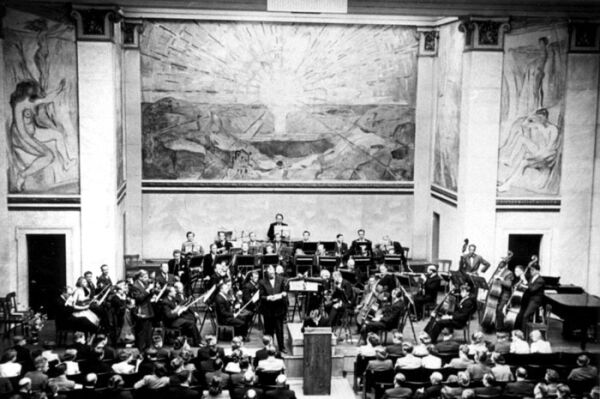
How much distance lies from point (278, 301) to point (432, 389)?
20.2 feet

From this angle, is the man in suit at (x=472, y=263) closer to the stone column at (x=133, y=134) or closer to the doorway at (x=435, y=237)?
the doorway at (x=435, y=237)

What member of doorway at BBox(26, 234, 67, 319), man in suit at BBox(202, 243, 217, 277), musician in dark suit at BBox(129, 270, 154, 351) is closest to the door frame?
doorway at BBox(26, 234, 67, 319)

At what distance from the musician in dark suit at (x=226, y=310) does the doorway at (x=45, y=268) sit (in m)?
5.81

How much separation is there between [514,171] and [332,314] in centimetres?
820

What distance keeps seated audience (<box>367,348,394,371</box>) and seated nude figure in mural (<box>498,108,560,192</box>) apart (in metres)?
9.89

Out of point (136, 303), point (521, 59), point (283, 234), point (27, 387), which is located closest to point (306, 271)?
point (283, 234)

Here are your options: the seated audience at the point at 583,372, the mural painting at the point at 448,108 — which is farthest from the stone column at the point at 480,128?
the seated audience at the point at 583,372

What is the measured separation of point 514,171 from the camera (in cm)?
2439

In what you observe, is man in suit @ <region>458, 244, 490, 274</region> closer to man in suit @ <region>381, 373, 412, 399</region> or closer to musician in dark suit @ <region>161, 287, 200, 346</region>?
musician in dark suit @ <region>161, 287, 200, 346</region>

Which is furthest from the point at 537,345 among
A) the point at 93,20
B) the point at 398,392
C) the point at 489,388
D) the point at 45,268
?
the point at 93,20

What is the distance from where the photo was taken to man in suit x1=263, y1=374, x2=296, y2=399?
14483 millimetres

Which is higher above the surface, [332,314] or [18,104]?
[18,104]

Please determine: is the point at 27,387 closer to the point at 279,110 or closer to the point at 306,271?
the point at 306,271

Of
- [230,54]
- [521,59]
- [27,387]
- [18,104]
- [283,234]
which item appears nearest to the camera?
[27,387]
